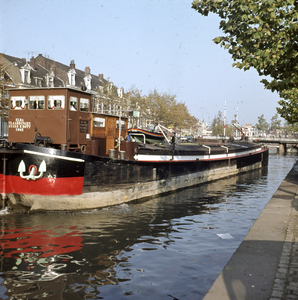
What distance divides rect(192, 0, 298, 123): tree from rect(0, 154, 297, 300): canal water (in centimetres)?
581

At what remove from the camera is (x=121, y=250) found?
31.7 ft

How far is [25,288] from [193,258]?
14.4ft

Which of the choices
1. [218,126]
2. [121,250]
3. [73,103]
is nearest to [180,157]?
[73,103]

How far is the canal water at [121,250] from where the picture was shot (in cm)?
709

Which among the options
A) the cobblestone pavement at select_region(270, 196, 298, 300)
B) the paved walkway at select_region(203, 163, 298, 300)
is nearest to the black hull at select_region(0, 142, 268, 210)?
the paved walkway at select_region(203, 163, 298, 300)

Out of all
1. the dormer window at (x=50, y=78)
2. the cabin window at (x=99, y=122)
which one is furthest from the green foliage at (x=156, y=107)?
the cabin window at (x=99, y=122)

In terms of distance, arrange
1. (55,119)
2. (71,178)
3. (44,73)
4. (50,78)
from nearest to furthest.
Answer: (71,178) < (55,119) < (50,78) < (44,73)

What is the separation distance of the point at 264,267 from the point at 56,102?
11.4 meters

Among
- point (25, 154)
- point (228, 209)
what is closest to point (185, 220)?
point (228, 209)

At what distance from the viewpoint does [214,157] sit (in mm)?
27125

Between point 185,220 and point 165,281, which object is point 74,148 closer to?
point 185,220

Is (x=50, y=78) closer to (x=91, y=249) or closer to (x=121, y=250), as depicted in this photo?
(x=91, y=249)

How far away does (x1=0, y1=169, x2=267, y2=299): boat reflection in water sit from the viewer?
7.14m

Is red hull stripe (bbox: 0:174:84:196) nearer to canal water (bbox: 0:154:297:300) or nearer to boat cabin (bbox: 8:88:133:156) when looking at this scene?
canal water (bbox: 0:154:297:300)
